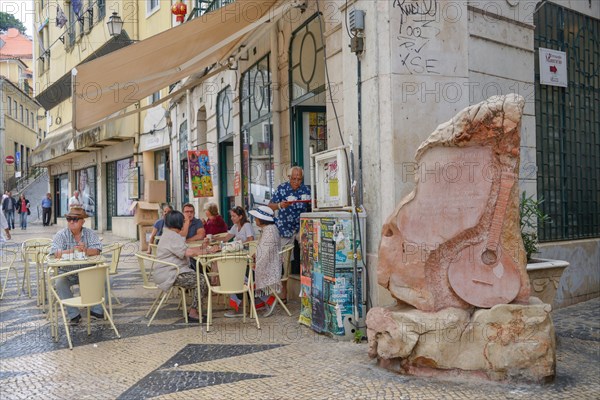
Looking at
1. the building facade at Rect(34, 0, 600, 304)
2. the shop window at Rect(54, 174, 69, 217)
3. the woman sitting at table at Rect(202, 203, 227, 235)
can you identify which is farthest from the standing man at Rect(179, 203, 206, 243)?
the shop window at Rect(54, 174, 69, 217)

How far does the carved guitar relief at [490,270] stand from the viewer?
4.64m

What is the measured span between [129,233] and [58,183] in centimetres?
1524

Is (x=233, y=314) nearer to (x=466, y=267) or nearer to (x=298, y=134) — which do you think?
(x=298, y=134)

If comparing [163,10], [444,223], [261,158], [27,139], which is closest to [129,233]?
[163,10]

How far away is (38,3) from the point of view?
1292 inches

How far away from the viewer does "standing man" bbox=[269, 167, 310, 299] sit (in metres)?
7.62

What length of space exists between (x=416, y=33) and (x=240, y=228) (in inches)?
151

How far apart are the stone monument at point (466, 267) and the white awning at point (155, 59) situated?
3.57 meters

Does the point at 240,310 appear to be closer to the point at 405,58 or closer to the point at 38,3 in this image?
the point at 405,58

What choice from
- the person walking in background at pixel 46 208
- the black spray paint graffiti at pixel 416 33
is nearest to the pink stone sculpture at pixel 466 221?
the black spray paint graffiti at pixel 416 33

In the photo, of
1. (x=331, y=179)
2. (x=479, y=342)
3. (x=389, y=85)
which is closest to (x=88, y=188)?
(x=331, y=179)

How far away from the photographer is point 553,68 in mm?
7738

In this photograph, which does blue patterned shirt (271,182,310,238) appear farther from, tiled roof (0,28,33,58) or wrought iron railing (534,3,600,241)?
tiled roof (0,28,33,58)

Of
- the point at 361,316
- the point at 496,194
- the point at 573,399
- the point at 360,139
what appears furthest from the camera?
the point at 360,139
